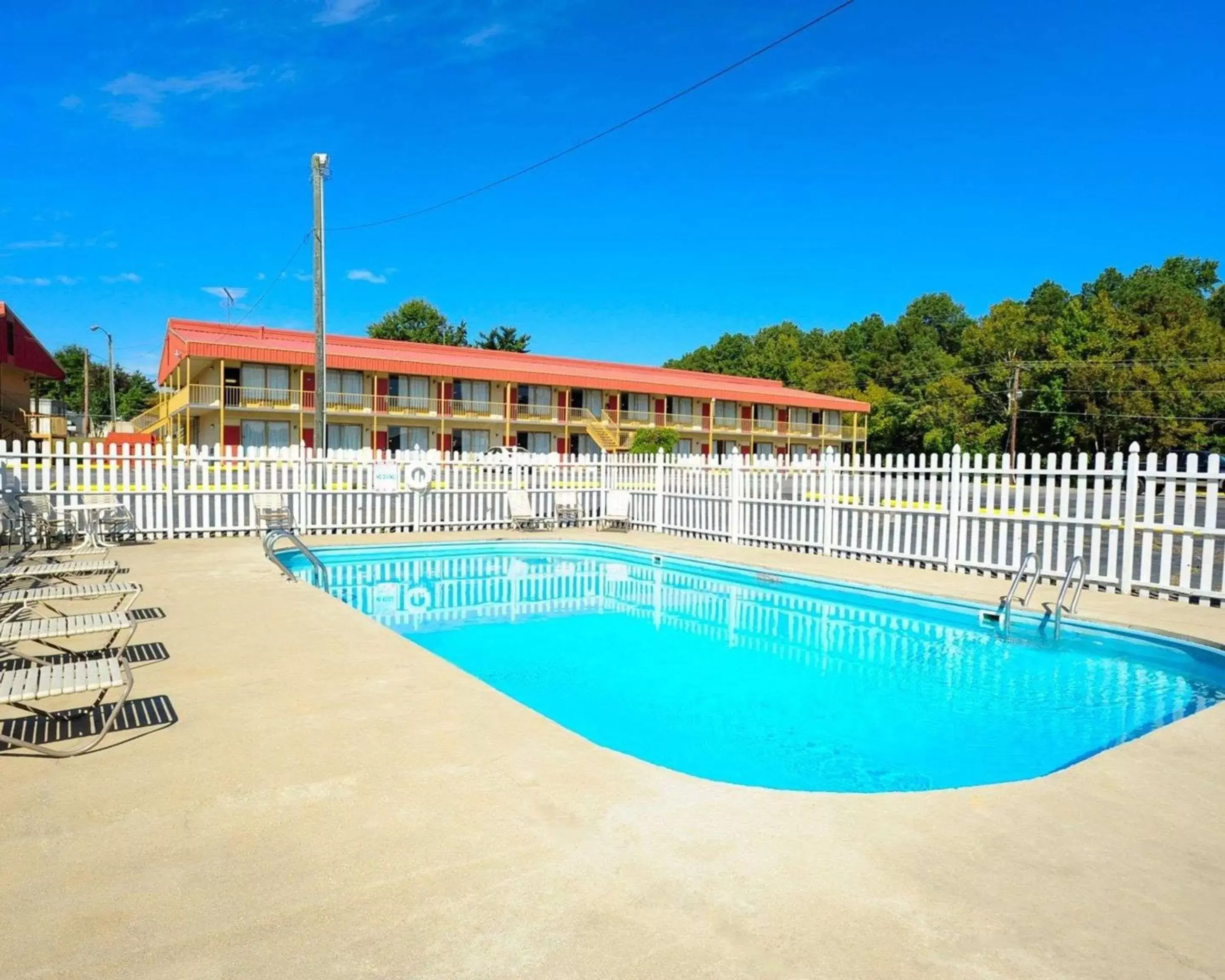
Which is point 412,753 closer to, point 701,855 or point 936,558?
point 701,855

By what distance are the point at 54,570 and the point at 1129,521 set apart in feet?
37.8

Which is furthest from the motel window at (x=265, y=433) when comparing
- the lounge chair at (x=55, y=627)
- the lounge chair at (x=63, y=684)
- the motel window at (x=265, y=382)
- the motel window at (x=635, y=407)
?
the lounge chair at (x=63, y=684)

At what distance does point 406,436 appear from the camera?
40906 millimetres

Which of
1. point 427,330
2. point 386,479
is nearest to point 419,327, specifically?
point 427,330

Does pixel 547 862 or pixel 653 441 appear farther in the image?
pixel 653 441

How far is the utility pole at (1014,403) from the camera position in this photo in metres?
47.5

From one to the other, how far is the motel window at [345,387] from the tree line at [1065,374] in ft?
121

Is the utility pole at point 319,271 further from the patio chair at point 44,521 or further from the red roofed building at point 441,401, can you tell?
the red roofed building at point 441,401

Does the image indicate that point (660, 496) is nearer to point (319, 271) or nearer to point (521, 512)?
point (521, 512)

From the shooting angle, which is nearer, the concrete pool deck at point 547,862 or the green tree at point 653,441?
the concrete pool deck at point 547,862

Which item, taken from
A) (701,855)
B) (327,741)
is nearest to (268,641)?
(327,741)

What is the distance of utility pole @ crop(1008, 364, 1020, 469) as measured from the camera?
47.5 m

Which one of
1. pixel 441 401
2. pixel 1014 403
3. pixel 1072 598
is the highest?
pixel 1014 403

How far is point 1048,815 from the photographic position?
3631 mm
